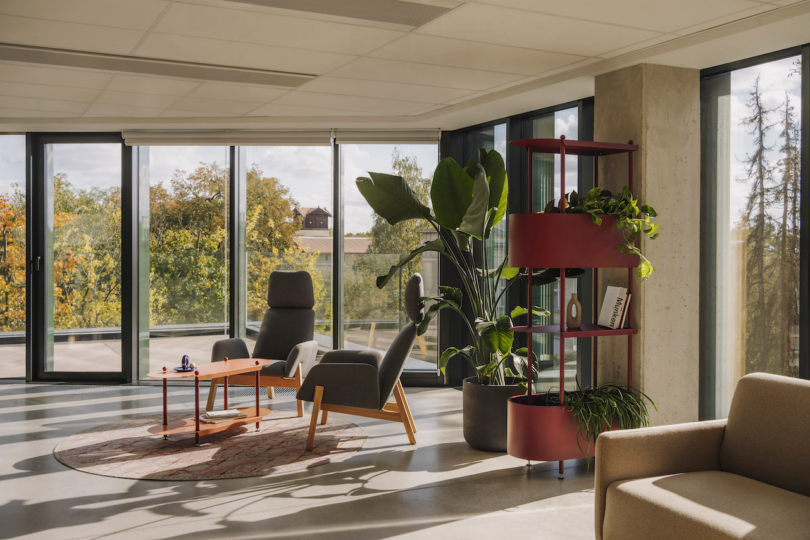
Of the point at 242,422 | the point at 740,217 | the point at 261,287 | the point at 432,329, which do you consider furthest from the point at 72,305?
the point at 740,217

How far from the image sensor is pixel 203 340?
678cm

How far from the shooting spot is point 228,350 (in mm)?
5434

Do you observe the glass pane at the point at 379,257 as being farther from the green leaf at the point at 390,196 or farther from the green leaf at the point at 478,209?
the green leaf at the point at 478,209

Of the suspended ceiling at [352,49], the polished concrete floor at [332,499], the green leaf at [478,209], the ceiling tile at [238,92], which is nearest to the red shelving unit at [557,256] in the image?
the polished concrete floor at [332,499]

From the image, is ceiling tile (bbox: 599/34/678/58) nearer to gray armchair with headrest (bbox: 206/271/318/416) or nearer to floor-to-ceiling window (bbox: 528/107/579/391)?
floor-to-ceiling window (bbox: 528/107/579/391)

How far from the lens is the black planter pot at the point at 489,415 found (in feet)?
14.2

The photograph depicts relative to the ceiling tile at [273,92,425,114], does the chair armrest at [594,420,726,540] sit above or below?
below

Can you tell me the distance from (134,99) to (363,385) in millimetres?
2909

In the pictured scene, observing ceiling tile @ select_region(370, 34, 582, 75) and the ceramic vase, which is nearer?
ceiling tile @ select_region(370, 34, 582, 75)

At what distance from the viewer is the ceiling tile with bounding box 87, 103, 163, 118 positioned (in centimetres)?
559

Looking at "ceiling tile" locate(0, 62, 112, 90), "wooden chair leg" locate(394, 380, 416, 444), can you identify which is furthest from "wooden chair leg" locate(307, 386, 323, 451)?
"ceiling tile" locate(0, 62, 112, 90)

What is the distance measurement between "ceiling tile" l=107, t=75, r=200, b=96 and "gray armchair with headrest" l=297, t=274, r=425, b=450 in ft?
7.11

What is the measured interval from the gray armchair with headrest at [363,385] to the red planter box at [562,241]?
3.19 ft

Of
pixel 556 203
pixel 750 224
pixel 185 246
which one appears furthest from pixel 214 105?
pixel 750 224
